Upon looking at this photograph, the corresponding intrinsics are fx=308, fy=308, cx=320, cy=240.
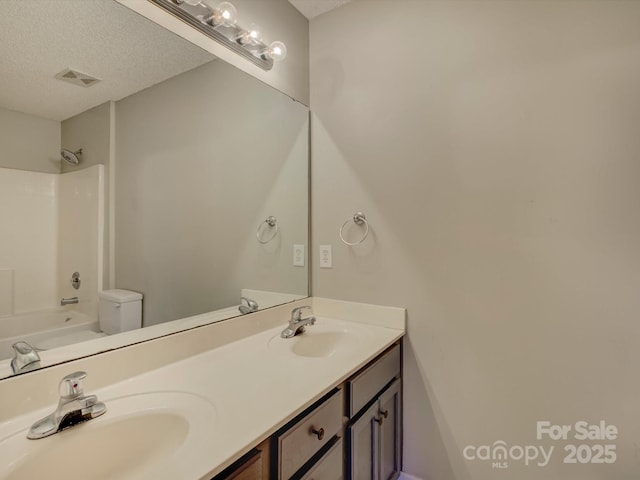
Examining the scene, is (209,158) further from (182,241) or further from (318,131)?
(318,131)

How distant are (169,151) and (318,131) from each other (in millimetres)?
841

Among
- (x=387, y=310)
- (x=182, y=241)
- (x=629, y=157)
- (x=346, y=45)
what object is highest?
(x=346, y=45)

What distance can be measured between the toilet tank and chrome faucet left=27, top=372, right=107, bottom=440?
0.26 m

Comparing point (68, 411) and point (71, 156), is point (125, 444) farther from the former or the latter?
point (71, 156)

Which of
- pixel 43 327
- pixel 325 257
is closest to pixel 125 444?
pixel 43 327

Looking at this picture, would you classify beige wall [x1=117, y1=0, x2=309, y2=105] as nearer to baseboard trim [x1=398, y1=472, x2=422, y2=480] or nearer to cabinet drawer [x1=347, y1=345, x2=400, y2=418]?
cabinet drawer [x1=347, y1=345, x2=400, y2=418]

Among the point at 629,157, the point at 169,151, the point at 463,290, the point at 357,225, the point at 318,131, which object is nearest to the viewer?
the point at 629,157

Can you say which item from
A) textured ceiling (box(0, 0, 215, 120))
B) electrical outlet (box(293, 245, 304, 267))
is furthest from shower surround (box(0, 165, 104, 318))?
electrical outlet (box(293, 245, 304, 267))

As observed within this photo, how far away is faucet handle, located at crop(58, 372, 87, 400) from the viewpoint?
0.73 m

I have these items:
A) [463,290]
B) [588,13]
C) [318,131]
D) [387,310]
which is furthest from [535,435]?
[318,131]

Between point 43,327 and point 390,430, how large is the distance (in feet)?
4.43

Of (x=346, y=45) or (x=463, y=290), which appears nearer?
(x=463, y=290)

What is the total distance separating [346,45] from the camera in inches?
65.1

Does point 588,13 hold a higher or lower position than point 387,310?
higher
